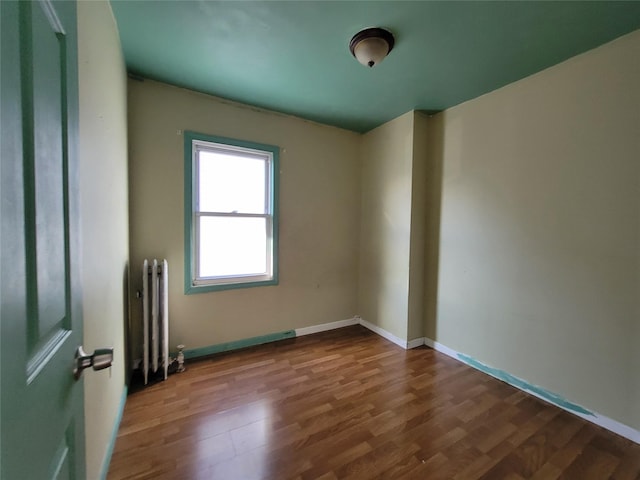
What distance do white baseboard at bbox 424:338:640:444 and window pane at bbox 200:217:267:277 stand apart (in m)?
2.10

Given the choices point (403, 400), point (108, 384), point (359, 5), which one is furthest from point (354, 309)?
point (359, 5)

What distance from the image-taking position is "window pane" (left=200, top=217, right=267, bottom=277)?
2617mm

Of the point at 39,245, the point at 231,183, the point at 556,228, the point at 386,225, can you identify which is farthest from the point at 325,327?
the point at 39,245

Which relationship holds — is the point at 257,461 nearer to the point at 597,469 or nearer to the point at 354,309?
the point at 597,469

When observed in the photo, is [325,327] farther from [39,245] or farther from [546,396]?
[39,245]

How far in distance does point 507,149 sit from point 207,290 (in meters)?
2.94

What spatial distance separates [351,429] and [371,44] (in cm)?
243

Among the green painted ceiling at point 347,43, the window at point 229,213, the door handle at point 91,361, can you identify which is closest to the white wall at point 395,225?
the green painted ceiling at point 347,43

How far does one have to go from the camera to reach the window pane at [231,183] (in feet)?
8.45

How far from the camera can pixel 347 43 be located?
1.75 metres

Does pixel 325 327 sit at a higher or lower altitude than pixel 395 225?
lower

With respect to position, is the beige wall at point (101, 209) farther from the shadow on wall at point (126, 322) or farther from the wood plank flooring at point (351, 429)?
the wood plank flooring at point (351, 429)

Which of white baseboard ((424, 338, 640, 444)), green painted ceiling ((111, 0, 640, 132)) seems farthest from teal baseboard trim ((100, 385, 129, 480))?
white baseboard ((424, 338, 640, 444))

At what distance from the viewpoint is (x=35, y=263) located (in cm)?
48
